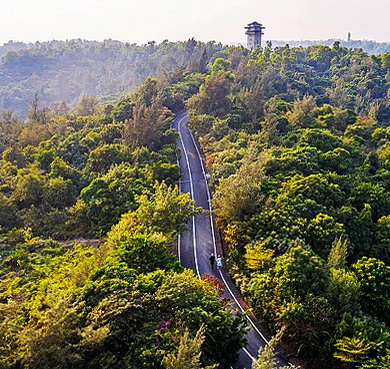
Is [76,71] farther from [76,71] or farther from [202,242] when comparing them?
[202,242]

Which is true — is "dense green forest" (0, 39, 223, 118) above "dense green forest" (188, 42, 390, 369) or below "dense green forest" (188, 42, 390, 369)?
above

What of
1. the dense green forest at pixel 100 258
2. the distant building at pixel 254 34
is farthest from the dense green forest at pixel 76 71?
the dense green forest at pixel 100 258

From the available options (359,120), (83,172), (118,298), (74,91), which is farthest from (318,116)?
(74,91)

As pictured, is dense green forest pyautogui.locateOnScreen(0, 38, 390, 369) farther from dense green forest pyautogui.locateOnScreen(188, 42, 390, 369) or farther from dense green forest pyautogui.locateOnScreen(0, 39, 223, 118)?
dense green forest pyautogui.locateOnScreen(0, 39, 223, 118)

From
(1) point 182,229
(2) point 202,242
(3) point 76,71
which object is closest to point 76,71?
(3) point 76,71

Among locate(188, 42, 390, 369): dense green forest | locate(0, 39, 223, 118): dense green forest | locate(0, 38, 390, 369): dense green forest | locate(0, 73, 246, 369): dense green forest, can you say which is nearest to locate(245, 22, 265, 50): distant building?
locate(0, 39, 223, 118): dense green forest
